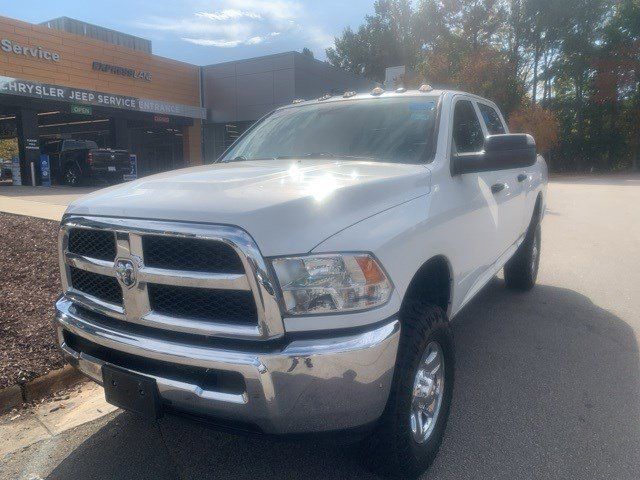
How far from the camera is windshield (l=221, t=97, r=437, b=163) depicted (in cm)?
306

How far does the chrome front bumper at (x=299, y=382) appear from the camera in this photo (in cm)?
181

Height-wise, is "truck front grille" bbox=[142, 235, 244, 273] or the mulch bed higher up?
"truck front grille" bbox=[142, 235, 244, 273]

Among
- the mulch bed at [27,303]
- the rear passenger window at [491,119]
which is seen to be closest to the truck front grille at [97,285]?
the mulch bed at [27,303]

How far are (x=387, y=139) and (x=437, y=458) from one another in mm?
1818

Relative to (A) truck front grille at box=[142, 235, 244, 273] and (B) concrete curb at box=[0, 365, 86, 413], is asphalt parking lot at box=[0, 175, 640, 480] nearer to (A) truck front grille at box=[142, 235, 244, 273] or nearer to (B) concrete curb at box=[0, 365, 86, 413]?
(B) concrete curb at box=[0, 365, 86, 413]

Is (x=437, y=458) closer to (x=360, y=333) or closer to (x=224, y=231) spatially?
(x=360, y=333)

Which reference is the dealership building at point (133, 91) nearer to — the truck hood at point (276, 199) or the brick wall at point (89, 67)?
the brick wall at point (89, 67)

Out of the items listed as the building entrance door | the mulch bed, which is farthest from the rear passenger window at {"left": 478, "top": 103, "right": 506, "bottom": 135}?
the building entrance door

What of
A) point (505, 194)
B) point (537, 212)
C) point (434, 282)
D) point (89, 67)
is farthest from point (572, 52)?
point (434, 282)

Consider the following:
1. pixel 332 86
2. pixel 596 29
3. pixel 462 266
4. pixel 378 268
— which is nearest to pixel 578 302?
pixel 462 266

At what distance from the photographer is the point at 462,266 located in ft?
9.68

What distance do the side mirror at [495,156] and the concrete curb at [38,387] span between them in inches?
99.7

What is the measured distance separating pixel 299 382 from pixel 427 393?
2.95 ft

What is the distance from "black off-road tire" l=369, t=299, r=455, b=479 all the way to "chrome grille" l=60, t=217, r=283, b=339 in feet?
1.98
